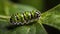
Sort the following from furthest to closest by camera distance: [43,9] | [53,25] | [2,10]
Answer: [43,9] → [2,10] → [53,25]

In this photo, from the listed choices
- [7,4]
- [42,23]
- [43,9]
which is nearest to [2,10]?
[7,4]

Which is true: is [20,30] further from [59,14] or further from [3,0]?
[3,0]

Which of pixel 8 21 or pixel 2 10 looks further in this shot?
pixel 2 10

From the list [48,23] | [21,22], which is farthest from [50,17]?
[21,22]

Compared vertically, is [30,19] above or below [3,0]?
below

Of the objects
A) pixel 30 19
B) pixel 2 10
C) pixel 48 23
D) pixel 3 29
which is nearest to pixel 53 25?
pixel 48 23

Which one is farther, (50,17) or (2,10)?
(2,10)

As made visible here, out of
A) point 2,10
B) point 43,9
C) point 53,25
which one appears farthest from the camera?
point 43,9

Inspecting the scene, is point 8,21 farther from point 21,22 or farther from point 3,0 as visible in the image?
point 3,0
